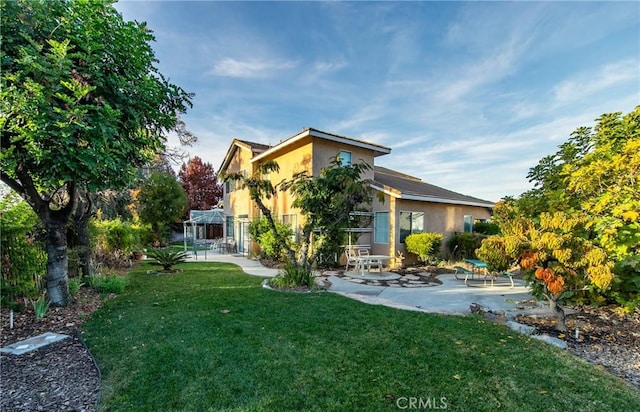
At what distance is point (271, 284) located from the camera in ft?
29.5

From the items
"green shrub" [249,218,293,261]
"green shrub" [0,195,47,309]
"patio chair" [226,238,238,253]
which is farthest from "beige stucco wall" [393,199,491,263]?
"patio chair" [226,238,238,253]

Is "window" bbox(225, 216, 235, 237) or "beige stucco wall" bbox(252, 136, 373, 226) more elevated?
"beige stucco wall" bbox(252, 136, 373, 226)

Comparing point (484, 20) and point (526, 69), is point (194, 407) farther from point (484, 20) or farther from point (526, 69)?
point (526, 69)

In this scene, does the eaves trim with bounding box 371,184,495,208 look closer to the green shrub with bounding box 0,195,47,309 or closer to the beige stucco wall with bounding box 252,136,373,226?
the beige stucco wall with bounding box 252,136,373,226

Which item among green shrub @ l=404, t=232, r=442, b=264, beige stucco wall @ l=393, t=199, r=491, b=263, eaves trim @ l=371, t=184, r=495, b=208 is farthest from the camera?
beige stucco wall @ l=393, t=199, r=491, b=263

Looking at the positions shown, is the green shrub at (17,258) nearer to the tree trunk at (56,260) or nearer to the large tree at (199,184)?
the tree trunk at (56,260)

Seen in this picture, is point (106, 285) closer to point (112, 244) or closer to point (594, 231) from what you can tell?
point (112, 244)

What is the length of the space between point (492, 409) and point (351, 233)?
10.6m

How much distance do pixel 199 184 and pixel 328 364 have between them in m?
35.6

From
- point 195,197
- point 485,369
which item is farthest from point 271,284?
point 195,197

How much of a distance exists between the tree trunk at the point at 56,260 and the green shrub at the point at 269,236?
7838 millimetres

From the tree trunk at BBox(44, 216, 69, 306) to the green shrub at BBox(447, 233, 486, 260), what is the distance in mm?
15038

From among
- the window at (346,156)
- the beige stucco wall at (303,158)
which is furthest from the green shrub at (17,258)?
the window at (346,156)

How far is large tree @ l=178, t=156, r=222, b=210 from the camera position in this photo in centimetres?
3508
